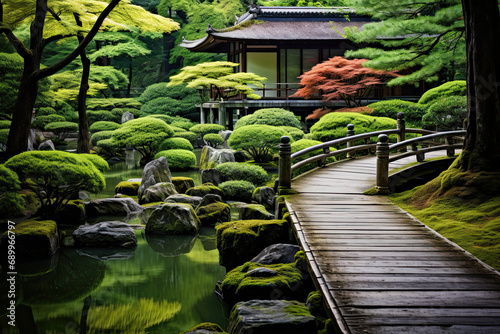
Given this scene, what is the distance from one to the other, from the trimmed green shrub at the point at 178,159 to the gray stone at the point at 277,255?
12795 millimetres

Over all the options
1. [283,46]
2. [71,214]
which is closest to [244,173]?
[71,214]

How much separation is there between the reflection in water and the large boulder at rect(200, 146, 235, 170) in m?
8.35

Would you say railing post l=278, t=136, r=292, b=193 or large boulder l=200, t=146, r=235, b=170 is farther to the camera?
large boulder l=200, t=146, r=235, b=170

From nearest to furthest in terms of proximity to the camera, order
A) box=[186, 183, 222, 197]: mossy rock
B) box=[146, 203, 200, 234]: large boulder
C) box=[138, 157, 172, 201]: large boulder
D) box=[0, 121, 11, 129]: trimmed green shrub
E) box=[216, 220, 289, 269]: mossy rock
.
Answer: box=[216, 220, 289, 269]: mossy rock, box=[146, 203, 200, 234]: large boulder, box=[186, 183, 222, 197]: mossy rock, box=[138, 157, 172, 201]: large boulder, box=[0, 121, 11, 129]: trimmed green shrub

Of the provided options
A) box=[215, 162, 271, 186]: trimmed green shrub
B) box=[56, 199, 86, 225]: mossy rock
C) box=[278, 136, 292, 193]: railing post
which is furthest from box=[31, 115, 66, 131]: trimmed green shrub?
box=[278, 136, 292, 193]: railing post

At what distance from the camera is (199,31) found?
119ft

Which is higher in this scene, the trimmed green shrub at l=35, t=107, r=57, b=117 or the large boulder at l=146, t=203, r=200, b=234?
the trimmed green shrub at l=35, t=107, r=57, b=117

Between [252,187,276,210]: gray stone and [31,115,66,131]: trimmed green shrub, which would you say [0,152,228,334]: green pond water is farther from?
[31,115,66,131]: trimmed green shrub

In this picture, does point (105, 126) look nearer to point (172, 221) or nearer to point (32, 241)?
point (172, 221)

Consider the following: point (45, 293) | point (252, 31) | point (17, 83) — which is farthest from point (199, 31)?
point (45, 293)

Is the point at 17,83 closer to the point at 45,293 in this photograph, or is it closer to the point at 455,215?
the point at 45,293

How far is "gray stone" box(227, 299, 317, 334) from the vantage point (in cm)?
478

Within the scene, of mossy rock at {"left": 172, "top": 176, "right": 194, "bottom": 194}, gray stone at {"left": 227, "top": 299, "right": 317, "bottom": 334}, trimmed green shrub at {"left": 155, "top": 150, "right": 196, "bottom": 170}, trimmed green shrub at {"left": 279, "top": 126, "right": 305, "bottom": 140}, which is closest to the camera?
gray stone at {"left": 227, "top": 299, "right": 317, "bottom": 334}

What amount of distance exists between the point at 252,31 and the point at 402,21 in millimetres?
14892
